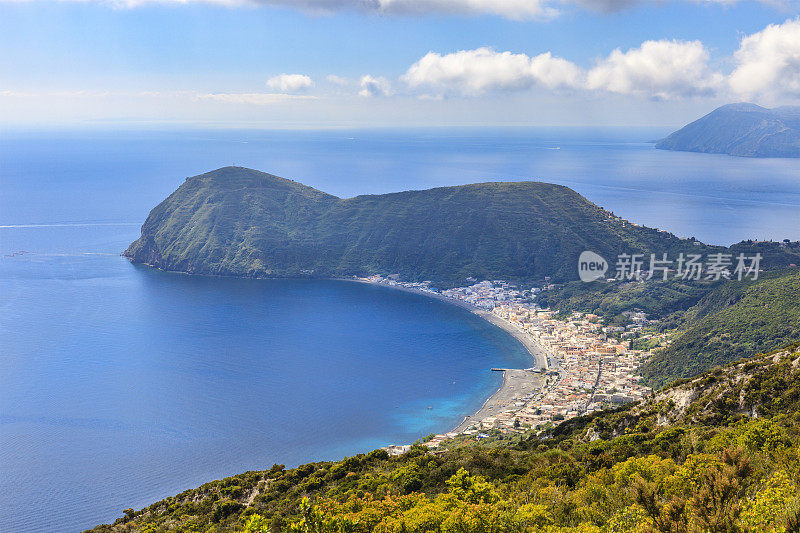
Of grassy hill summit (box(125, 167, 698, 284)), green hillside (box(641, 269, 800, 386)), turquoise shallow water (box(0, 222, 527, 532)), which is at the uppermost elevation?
grassy hill summit (box(125, 167, 698, 284))

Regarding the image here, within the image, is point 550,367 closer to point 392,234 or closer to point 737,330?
point 737,330

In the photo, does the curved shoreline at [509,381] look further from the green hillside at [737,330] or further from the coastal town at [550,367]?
the green hillside at [737,330]

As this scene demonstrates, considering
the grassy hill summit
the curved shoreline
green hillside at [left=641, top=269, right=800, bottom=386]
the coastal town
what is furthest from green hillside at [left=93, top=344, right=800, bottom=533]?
the grassy hill summit

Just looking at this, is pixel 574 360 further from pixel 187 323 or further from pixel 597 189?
pixel 597 189

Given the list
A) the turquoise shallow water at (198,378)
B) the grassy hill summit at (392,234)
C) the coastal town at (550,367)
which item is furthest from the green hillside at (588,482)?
the grassy hill summit at (392,234)

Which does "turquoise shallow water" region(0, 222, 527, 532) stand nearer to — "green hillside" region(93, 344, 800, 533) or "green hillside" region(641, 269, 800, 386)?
"green hillside" region(641, 269, 800, 386)

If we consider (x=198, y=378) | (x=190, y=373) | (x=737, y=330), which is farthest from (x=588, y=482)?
(x=190, y=373)
